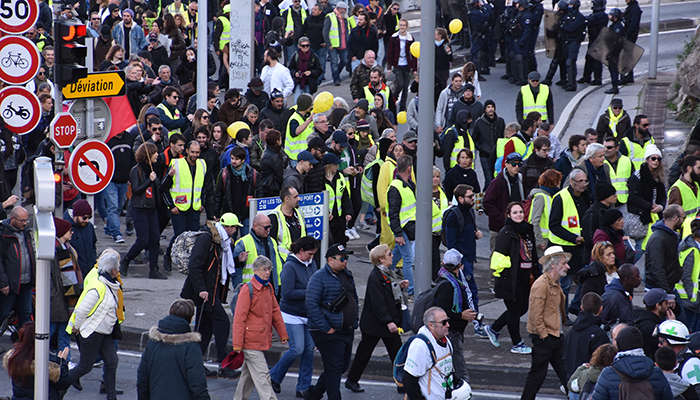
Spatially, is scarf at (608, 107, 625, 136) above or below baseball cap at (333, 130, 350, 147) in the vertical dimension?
above

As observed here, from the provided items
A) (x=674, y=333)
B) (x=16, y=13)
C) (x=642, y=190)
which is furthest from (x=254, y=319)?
(x=642, y=190)

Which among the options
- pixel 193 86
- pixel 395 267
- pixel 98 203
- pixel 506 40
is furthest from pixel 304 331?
pixel 506 40

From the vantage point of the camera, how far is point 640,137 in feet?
47.0

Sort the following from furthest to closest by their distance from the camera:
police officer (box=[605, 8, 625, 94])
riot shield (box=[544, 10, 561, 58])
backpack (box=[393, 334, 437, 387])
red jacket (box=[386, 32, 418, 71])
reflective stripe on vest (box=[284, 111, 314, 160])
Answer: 1. riot shield (box=[544, 10, 561, 58])
2. police officer (box=[605, 8, 625, 94])
3. red jacket (box=[386, 32, 418, 71])
4. reflective stripe on vest (box=[284, 111, 314, 160])
5. backpack (box=[393, 334, 437, 387])

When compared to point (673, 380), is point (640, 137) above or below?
above

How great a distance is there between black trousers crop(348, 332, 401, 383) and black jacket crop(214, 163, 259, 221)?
400 centimetres

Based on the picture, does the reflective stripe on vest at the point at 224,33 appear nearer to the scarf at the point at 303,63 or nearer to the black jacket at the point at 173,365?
the scarf at the point at 303,63

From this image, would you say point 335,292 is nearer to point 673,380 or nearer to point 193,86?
point 673,380

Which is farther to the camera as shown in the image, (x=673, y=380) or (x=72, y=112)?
(x=72, y=112)

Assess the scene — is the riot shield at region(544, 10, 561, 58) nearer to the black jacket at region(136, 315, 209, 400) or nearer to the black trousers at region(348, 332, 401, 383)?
the black trousers at region(348, 332, 401, 383)

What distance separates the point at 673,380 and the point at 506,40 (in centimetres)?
1562

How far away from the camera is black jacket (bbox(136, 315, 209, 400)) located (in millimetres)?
7641

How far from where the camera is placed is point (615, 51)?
2189cm

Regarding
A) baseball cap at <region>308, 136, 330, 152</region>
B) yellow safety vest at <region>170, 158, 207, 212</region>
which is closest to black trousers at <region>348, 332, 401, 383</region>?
baseball cap at <region>308, 136, 330, 152</region>
